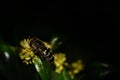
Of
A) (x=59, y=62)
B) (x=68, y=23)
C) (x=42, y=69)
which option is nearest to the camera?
(x=42, y=69)

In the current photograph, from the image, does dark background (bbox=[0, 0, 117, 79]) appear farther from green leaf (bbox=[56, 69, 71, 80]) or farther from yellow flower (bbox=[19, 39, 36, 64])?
green leaf (bbox=[56, 69, 71, 80])

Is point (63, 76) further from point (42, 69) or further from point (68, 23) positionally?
point (68, 23)

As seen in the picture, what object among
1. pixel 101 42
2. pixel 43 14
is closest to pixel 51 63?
pixel 43 14

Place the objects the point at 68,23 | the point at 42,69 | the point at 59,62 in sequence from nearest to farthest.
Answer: the point at 42,69, the point at 59,62, the point at 68,23

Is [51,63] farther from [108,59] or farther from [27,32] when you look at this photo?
[108,59]

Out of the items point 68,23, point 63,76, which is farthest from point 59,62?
point 68,23

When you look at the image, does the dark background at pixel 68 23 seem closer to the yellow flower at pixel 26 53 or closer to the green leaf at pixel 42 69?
the yellow flower at pixel 26 53
